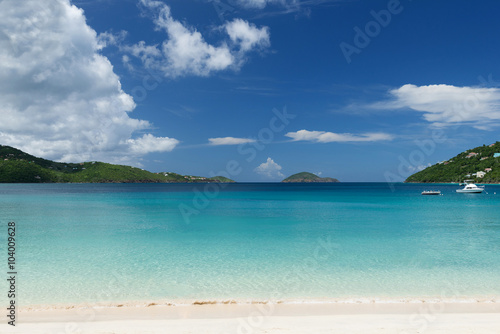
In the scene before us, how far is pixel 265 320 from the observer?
936 cm

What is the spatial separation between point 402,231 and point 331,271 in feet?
54.1

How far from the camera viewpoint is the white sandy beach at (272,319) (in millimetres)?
8469

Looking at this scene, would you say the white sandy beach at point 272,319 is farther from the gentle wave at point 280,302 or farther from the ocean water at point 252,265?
the ocean water at point 252,265

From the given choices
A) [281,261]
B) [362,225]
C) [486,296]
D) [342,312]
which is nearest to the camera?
[342,312]

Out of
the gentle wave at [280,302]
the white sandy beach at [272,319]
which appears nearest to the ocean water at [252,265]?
the gentle wave at [280,302]

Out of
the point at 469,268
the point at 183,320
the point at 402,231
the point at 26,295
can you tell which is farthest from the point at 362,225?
the point at 26,295

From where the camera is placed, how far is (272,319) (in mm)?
9484

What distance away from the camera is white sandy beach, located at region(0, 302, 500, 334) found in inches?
333

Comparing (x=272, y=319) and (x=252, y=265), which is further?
(x=252, y=265)

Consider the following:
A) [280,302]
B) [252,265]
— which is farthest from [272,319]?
[252,265]

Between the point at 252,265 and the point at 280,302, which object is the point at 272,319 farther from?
the point at 252,265

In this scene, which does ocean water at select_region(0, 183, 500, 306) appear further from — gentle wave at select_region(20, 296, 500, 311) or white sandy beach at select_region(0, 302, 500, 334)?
white sandy beach at select_region(0, 302, 500, 334)

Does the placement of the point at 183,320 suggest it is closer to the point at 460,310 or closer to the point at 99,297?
the point at 99,297

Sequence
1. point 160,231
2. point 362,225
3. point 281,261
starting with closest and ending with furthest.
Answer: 1. point 281,261
2. point 160,231
3. point 362,225
